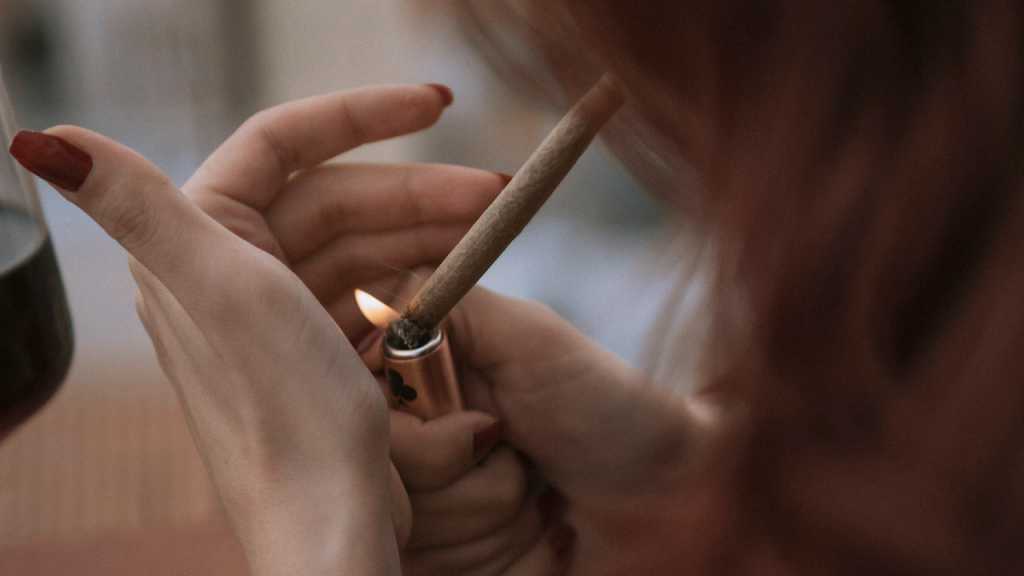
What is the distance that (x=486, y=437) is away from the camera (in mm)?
332

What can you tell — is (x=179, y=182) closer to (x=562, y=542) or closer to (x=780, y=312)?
(x=562, y=542)

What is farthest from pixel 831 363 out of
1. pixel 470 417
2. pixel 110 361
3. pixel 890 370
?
pixel 110 361

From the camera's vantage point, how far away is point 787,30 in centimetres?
15

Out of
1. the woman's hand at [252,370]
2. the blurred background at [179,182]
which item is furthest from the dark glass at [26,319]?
the blurred background at [179,182]

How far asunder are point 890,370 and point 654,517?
0.33 ft

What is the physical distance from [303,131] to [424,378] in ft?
0.40

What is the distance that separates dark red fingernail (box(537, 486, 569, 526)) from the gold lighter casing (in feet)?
0.26

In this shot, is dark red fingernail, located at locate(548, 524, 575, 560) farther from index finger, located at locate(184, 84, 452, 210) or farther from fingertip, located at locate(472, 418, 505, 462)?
index finger, located at locate(184, 84, 452, 210)

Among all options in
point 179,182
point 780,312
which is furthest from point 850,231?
point 179,182

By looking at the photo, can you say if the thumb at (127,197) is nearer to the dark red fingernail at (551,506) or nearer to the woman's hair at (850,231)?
the woman's hair at (850,231)

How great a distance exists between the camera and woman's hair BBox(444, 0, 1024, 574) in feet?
0.51

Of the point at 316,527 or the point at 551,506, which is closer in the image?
the point at 316,527

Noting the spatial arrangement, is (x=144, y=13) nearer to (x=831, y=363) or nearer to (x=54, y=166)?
(x=54, y=166)

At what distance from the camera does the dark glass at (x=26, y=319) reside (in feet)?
0.79
